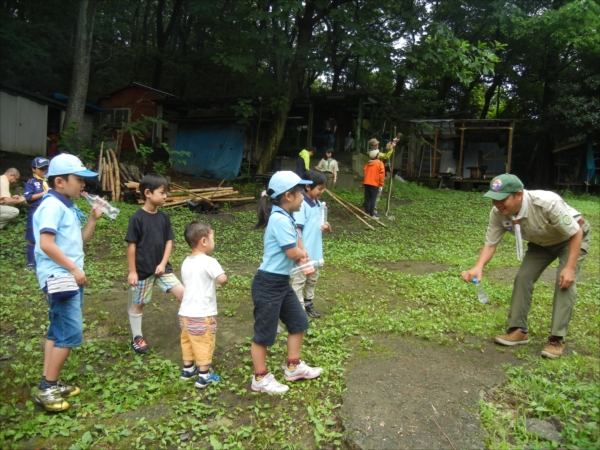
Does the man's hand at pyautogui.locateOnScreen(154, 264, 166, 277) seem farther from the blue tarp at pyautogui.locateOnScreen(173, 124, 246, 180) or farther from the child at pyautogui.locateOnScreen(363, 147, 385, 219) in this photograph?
the blue tarp at pyautogui.locateOnScreen(173, 124, 246, 180)

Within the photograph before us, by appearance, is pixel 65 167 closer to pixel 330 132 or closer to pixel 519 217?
pixel 519 217

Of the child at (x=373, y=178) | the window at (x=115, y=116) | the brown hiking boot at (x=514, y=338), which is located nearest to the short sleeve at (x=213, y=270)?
the brown hiking boot at (x=514, y=338)

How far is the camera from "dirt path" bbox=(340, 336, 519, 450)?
3.05m

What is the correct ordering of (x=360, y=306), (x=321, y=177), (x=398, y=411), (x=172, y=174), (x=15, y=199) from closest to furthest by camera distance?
1. (x=398, y=411)
2. (x=321, y=177)
3. (x=360, y=306)
4. (x=15, y=199)
5. (x=172, y=174)

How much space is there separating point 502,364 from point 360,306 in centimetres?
194

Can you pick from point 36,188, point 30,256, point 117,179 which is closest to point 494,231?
point 36,188

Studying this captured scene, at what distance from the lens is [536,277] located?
453 cm

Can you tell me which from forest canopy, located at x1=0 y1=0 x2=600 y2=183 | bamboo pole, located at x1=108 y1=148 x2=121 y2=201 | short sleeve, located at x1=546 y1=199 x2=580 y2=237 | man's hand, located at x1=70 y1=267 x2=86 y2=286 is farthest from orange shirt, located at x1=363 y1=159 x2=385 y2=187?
man's hand, located at x1=70 y1=267 x2=86 y2=286

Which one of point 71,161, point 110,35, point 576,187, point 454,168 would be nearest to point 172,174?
point 110,35

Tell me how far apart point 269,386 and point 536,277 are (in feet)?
9.02

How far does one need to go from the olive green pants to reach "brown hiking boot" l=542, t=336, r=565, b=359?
0.25ft

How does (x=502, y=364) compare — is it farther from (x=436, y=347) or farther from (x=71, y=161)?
(x=71, y=161)

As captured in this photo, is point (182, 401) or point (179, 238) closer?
point (182, 401)

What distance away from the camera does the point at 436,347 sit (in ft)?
14.8
